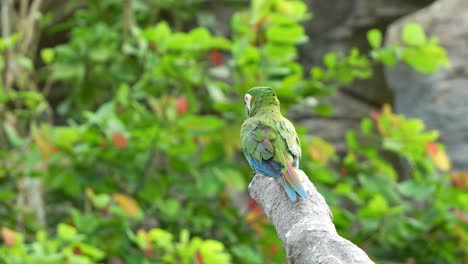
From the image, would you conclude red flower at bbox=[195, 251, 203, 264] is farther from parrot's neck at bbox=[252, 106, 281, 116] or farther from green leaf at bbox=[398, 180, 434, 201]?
parrot's neck at bbox=[252, 106, 281, 116]

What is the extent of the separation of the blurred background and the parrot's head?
1286mm

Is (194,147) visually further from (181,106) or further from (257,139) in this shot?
(257,139)

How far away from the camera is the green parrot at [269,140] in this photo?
64.9 inches

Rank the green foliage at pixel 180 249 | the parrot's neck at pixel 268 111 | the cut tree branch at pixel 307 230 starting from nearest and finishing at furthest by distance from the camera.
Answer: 1. the cut tree branch at pixel 307 230
2. the parrot's neck at pixel 268 111
3. the green foliage at pixel 180 249

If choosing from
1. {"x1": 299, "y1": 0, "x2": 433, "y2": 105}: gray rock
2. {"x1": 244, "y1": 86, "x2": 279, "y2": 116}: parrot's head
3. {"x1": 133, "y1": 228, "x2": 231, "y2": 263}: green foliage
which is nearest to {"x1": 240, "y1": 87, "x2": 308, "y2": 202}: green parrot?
{"x1": 244, "y1": 86, "x2": 279, "y2": 116}: parrot's head

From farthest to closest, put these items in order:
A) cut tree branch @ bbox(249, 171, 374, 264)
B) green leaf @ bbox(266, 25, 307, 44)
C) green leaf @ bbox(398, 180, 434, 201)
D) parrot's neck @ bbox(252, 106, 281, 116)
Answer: green leaf @ bbox(398, 180, 434, 201), green leaf @ bbox(266, 25, 307, 44), parrot's neck @ bbox(252, 106, 281, 116), cut tree branch @ bbox(249, 171, 374, 264)

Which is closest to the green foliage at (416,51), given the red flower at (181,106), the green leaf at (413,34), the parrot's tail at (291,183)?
the green leaf at (413,34)

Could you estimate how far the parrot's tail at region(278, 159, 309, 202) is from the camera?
1.44m

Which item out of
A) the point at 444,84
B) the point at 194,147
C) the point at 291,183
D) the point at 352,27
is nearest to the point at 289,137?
the point at 291,183

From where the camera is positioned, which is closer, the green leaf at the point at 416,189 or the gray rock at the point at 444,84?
the green leaf at the point at 416,189

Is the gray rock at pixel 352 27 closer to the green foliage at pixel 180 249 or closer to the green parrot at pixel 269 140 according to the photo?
the green foliage at pixel 180 249

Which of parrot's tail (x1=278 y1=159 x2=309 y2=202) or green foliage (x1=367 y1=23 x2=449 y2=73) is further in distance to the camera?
green foliage (x1=367 y1=23 x2=449 y2=73)

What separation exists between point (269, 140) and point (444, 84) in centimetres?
331

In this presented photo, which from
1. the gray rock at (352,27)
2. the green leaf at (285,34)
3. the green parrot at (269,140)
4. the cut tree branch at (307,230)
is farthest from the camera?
the gray rock at (352,27)
